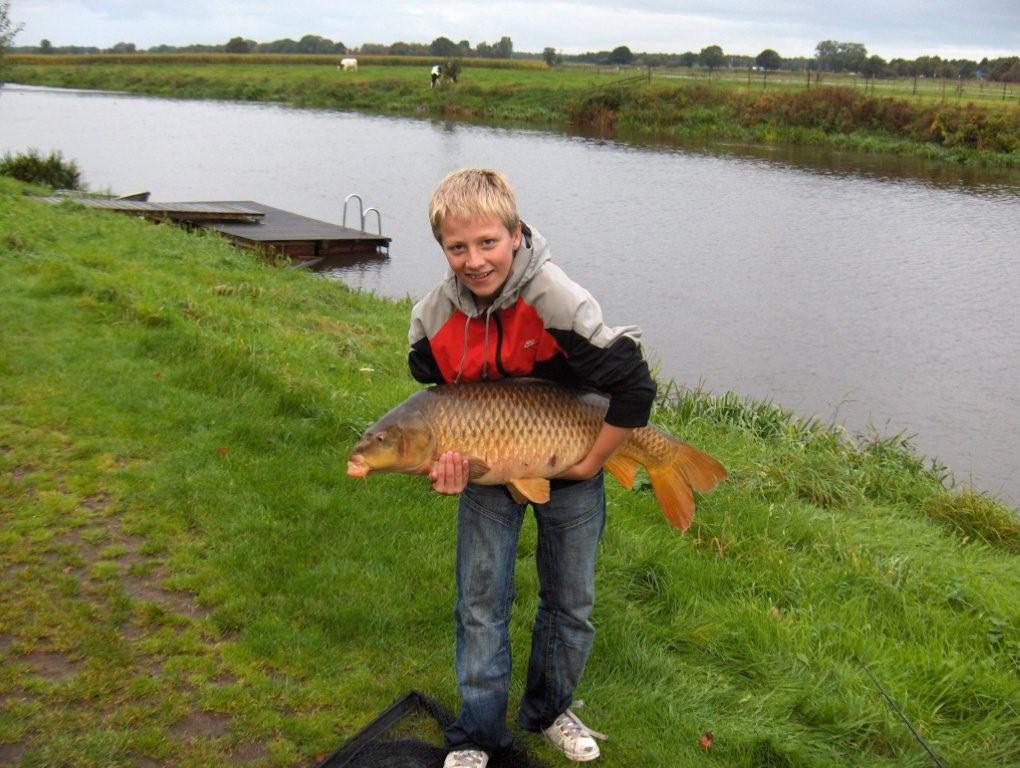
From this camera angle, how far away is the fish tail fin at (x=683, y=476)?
3188 millimetres

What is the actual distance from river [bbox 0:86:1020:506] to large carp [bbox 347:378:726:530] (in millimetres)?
7226

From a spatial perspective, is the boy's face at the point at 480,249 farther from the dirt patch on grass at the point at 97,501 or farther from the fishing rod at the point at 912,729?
the dirt patch on grass at the point at 97,501

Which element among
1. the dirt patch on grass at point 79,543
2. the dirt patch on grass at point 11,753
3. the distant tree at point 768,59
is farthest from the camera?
the distant tree at point 768,59

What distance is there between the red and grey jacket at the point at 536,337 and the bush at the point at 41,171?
18105 millimetres

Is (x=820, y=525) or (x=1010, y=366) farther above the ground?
(x=820, y=525)

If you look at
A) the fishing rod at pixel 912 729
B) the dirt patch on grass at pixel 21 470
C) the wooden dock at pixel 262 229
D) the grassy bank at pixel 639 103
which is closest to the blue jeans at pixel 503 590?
the fishing rod at pixel 912 729

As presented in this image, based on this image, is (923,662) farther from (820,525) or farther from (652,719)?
(820,525)

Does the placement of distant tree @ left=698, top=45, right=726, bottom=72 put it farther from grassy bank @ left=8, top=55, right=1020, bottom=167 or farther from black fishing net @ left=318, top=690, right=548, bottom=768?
black fishing net @ left=318, top=690, right=548, bottom=768

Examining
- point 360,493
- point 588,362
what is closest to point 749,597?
point 360,493

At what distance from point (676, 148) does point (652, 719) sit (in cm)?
3471

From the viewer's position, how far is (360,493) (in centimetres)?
496

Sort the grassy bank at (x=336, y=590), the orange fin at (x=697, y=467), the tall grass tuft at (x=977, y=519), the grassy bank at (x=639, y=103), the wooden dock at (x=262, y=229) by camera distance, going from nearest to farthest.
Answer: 1. the orange fin at (x=697, y=467)
2. the grassy bank at (x=336, y=590)
3. the tall grass tuft at (x=977, y=519)
4. the wooden dock at (x=262, y=229)
5. the grassy bank at (x=639, y=103)

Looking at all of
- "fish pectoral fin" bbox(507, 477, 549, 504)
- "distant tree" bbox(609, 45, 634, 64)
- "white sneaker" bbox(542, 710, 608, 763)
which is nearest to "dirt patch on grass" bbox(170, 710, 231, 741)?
"white sneaker" bbox(542, 710, 608, 763)

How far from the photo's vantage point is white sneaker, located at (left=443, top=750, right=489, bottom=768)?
309 cm
